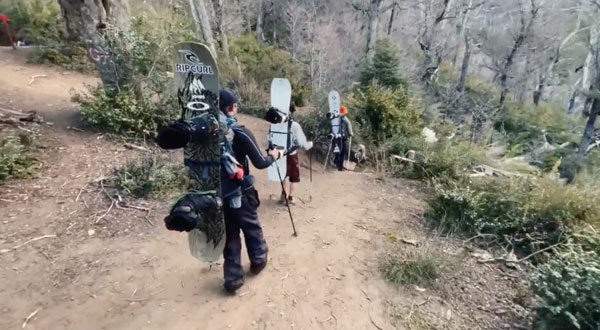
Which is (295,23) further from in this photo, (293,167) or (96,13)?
(293,167)

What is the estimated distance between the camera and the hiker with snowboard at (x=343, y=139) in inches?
266

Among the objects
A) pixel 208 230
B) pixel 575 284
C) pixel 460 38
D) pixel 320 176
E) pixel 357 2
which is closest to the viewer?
pixel 575 284

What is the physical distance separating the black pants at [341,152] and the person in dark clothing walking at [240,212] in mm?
3551

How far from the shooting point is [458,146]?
7.09m

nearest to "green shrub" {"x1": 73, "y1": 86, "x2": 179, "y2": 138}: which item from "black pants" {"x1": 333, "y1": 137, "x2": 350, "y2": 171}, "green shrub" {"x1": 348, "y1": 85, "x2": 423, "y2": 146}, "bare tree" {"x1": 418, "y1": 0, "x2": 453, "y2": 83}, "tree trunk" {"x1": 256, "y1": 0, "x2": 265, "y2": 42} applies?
"black pants" {"x1": 333, "y1": 137, "x2": 350, "y2": 171}

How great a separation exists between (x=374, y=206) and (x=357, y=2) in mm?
17933

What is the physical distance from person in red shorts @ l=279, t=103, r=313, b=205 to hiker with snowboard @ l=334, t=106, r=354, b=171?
1512 mm

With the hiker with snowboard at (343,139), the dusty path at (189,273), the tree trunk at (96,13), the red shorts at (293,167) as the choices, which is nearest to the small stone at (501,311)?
the dusty path at (189,273)

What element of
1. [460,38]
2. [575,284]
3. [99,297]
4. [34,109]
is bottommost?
[99,297]

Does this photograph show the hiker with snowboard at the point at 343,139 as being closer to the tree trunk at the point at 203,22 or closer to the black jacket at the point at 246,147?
the black jacket at the point at 246,147

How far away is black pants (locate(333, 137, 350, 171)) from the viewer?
6.88 m

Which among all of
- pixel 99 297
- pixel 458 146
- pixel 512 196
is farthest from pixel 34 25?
pixel 512 196

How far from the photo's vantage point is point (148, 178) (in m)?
5.11

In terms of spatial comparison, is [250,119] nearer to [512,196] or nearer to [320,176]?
[320,176]
